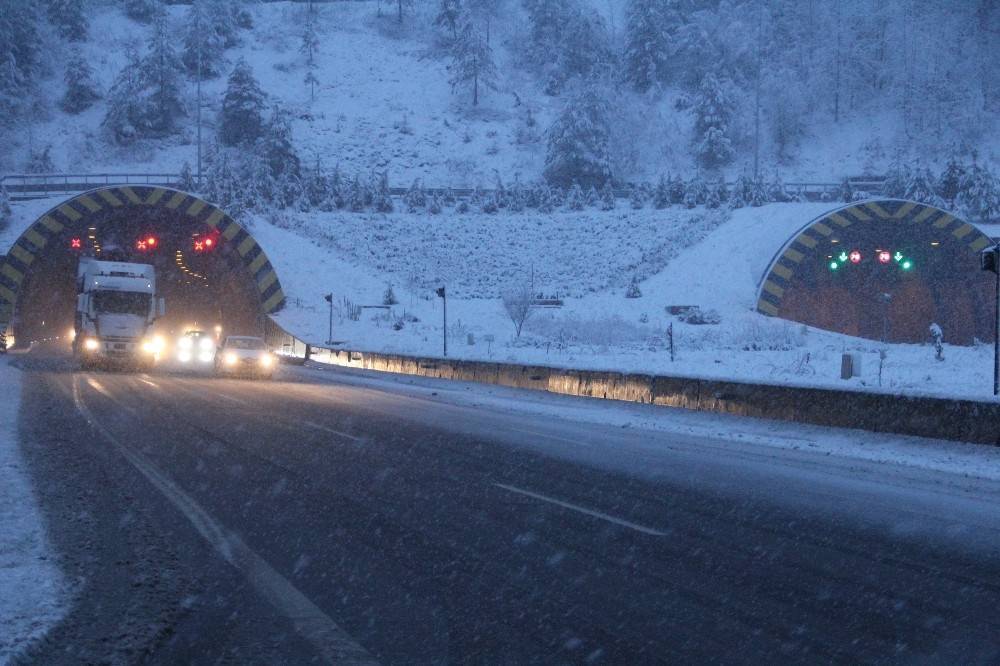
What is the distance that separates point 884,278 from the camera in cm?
5006

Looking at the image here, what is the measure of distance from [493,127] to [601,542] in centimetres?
9969

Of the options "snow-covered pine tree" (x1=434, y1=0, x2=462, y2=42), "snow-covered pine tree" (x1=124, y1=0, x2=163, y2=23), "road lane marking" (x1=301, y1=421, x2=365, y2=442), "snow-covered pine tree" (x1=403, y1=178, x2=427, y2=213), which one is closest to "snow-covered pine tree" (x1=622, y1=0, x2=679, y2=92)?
"snow-covered pine tree" (x1=434, y1=0, x2=462, y2=42)

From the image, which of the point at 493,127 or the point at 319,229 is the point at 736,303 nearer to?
the point at 319,229

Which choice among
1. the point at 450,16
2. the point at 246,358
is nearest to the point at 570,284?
the point at 246,358

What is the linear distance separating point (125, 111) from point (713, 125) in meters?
60.2

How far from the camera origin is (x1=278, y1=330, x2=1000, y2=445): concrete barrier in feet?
48.7

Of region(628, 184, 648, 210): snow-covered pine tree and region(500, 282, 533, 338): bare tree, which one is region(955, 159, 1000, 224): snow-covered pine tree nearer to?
region(628, 184, 648, 210): snow-covered pine tree

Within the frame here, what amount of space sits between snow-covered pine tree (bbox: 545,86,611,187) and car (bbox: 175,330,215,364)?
5018 cm

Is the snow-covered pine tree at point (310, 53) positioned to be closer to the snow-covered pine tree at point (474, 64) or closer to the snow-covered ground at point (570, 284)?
the snow-covered pine tree at point (474, 64)

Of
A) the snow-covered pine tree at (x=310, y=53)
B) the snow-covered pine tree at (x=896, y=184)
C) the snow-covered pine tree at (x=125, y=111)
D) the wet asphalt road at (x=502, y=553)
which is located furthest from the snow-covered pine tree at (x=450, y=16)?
the wet asphalt road at (x=502, y=553)

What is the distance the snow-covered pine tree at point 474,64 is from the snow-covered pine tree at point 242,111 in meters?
24.2

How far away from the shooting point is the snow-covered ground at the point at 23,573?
5.55m

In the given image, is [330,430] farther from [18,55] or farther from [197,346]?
[18,55]

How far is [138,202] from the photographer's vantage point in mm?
50938
